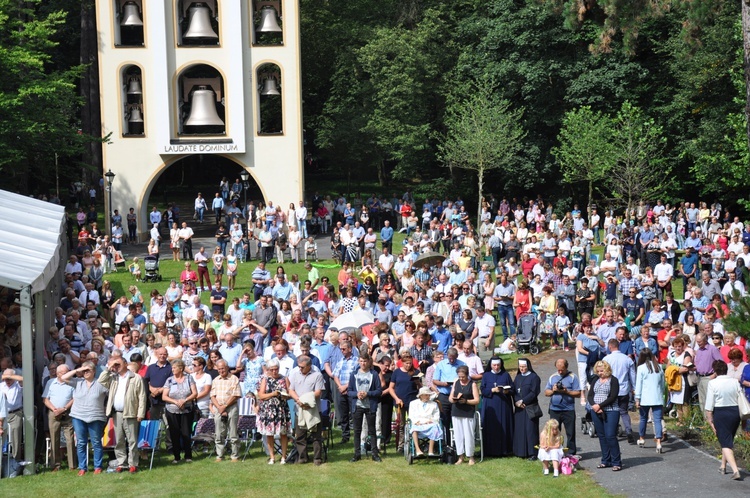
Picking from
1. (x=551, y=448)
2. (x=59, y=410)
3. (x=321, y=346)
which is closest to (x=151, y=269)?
(x=321, y=346)

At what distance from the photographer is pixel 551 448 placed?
1481 centimetres

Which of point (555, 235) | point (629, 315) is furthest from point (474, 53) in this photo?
point (629, 315)

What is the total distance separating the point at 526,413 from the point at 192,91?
2829 cm

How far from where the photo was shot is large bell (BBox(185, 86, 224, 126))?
4006 centimetres

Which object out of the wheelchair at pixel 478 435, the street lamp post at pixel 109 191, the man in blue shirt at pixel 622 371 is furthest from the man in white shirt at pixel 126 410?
the street lamp post at pixel 109 191

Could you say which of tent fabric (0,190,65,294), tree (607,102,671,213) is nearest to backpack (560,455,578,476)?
tent fabric (0,190,65,294)

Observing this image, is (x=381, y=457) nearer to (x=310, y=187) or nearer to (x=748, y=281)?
(x=748, y=281)

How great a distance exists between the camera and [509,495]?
548 inches

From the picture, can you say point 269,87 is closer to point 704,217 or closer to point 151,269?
point 151,269

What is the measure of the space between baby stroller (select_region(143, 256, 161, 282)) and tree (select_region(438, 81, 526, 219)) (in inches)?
568

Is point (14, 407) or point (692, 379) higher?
point (14, 407)

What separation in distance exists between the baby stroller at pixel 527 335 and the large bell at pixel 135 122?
2161cm

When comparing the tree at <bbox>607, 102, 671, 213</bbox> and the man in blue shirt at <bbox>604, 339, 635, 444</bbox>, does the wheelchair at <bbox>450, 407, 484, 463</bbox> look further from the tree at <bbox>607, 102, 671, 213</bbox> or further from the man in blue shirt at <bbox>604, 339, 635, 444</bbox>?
the tree at <bbox>607, 102, 671, 213</bbox>

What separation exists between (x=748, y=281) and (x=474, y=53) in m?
34.8
